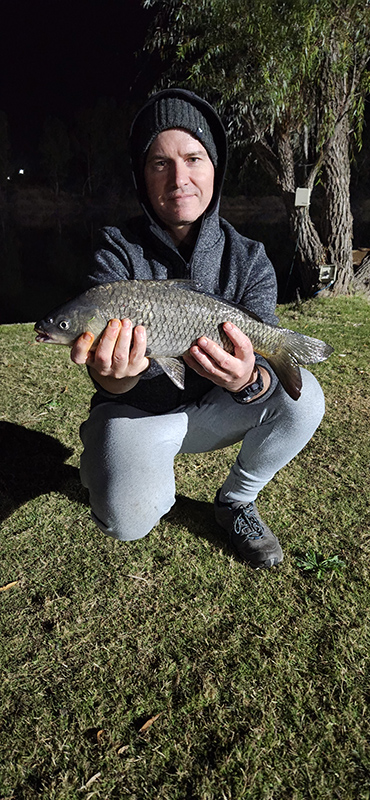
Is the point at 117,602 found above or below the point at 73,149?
below

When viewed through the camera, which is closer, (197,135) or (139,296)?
(139,296)

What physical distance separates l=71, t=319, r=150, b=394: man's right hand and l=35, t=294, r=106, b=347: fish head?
1.2 inches

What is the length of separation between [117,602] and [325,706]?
95 cm

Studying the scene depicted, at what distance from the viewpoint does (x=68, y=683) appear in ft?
6.81

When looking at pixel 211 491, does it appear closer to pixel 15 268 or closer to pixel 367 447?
pixel 367 447

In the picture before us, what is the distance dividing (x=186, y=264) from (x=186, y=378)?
53cm

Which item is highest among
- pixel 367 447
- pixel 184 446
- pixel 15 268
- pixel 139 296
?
pixel 139 296

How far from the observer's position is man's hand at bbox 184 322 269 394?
2201 millimetres

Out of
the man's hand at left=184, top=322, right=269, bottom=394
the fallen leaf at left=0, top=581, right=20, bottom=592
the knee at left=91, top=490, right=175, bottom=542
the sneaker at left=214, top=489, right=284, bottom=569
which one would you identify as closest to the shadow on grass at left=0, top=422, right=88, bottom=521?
the fallen leaf at left=0, top=581, right=20, bottom=592

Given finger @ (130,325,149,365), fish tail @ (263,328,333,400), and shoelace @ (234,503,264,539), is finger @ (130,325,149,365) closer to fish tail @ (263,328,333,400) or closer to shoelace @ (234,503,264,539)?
fish tail @ (263,328,333,400)

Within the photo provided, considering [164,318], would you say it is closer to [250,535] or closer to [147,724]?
[250,535]

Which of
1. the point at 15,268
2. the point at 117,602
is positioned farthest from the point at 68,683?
the point at 15,268

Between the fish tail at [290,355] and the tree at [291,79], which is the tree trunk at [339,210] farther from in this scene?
the fish tail at [290,355]

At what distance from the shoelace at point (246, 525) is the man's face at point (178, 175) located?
4.76 ft
